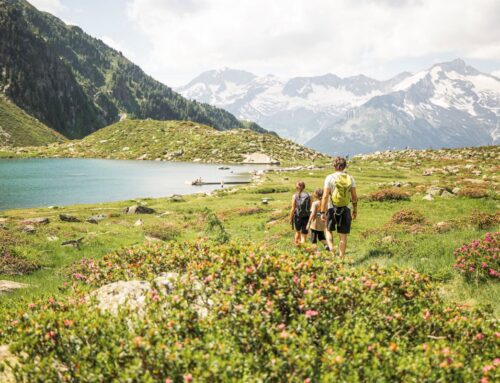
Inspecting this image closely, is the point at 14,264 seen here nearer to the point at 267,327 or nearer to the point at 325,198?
the point at 325,198

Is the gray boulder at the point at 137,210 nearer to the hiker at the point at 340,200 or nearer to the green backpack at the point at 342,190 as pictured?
the hiker at the point at 340,200

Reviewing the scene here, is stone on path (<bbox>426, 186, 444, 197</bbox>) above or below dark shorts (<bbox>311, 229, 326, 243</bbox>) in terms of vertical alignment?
above

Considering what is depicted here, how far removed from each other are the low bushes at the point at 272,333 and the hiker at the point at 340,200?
6.09m

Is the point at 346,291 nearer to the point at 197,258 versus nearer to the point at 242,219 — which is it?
the point at 197,258

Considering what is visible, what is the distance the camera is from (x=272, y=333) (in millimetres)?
5777

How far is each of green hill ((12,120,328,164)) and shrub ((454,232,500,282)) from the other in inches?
5036

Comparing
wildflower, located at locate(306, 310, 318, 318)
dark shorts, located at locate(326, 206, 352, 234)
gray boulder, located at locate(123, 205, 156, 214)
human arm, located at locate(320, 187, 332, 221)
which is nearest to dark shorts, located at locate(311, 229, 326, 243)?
dark shorts, located at locate(326, 206, 352, 234)

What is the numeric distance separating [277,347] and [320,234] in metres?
12.5

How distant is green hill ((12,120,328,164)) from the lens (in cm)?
15225

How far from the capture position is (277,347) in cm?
548

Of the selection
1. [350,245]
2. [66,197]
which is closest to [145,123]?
[66,197]

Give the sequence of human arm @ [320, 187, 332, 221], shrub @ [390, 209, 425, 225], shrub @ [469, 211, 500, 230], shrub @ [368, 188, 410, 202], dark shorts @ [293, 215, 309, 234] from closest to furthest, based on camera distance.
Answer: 1. human arm @ [320, 187, 332, 221]
2. dark shorts @ [293, 215, 309, 234]
3. shrub @ [469, 211, 500, 230]
4. shrub @ [390, 209, 425, 225]
5. shrub @ [368, 188, 410, 202]

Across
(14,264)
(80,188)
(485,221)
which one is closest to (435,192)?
(485,221)

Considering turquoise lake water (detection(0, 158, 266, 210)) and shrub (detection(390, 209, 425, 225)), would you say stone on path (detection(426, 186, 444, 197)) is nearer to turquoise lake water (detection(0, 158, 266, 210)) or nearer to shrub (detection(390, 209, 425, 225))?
shrub (detection(390, 209, 425, 225))
